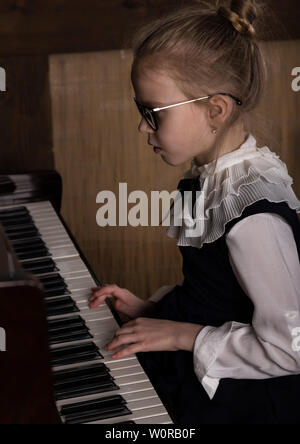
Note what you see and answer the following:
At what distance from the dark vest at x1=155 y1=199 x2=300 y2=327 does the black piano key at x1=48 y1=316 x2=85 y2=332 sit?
0.23 m

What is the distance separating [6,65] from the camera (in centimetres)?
224

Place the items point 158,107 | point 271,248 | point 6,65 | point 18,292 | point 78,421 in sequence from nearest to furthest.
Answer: point 18,292 → point 78,421 → point 271,248 → point 158,107 → point 6,65

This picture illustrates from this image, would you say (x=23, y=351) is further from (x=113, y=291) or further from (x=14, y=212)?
(x=14, y=212)

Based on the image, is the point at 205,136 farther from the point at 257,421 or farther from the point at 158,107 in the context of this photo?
the point at 257,421

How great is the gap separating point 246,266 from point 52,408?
0.52m

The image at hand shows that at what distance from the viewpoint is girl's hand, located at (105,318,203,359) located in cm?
127

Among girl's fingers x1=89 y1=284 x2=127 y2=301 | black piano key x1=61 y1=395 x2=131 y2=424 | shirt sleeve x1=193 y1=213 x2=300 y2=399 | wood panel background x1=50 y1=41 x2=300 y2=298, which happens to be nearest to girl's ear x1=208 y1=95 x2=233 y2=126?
shirt sleeve x1=193 y1=213 x2=300 y2=399

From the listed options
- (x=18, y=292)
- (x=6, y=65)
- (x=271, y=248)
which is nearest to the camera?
(x=18, y=292)

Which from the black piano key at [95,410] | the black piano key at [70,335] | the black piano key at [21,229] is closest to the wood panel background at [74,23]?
the black piano key at [21,229]

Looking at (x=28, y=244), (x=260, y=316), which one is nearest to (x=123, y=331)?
(x=260, y=316)

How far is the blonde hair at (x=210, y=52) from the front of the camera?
138 centimetres

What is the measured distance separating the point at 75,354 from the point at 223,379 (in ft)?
1.01

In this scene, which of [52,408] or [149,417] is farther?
[149,417]

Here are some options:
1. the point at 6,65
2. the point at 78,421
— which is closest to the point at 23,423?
the point at 78,421
